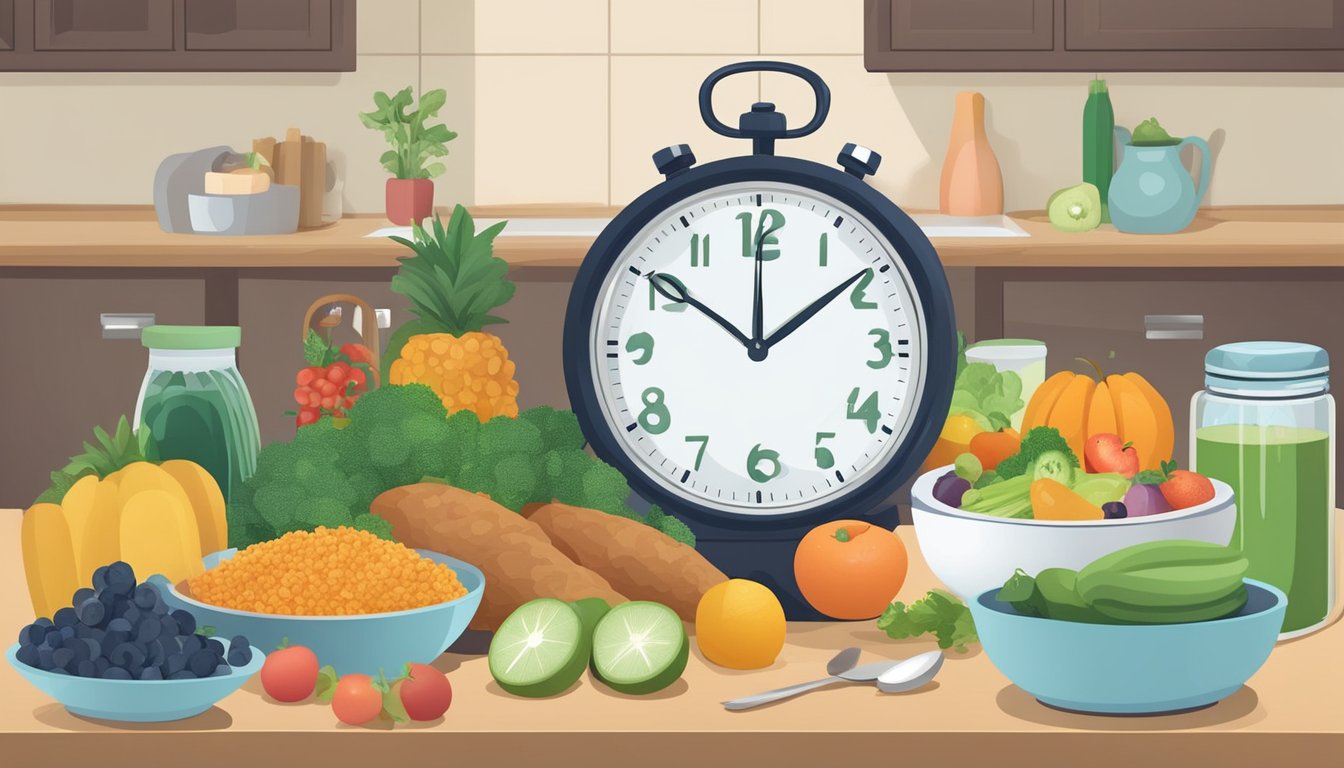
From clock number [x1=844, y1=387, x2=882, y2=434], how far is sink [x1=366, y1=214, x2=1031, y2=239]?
246 centimetres

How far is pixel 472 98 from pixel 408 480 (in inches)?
130

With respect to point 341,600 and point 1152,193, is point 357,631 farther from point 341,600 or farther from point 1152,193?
point 1152,193

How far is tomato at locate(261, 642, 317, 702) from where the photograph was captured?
0.93 metres

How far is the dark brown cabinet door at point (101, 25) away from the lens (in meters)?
4.20

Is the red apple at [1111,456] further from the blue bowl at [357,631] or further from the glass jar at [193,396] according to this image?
the glass jar at [193,396]

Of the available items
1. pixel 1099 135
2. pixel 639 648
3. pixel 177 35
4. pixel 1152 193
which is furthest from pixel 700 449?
pixel 177 35

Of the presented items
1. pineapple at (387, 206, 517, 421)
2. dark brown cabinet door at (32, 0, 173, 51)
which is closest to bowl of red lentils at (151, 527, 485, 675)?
pineapple at (387, 206, 517, 421)

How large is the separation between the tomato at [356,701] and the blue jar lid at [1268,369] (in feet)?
1.79

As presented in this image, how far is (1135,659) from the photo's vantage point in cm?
90

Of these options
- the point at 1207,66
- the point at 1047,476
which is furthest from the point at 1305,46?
the point at 1047,476

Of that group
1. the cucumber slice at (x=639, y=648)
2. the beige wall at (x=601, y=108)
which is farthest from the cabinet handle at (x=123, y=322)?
the cucumber slice at (x=639, y=648)

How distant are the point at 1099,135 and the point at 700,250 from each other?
10.2 feet

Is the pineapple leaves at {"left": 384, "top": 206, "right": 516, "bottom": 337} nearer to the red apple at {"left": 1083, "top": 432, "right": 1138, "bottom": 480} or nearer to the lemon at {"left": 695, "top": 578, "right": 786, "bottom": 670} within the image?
the lemon at {"left": 695, "top": 578, "right": 786, "bottom": 670}

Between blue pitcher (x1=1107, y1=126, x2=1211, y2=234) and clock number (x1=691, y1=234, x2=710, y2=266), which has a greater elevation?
blue pitcher (x1=1107, y1=126, x2=1211, y2=234)
